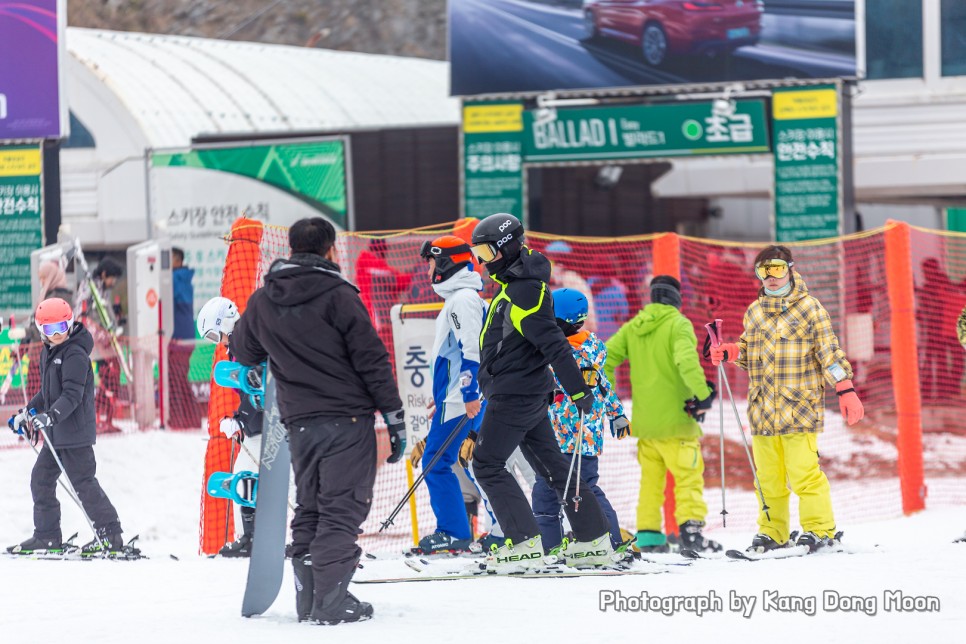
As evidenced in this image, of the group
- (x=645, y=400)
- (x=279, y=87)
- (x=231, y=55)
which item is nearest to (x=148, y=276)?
(x=645, y=400)

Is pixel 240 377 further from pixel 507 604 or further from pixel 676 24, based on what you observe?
pixel 676 24

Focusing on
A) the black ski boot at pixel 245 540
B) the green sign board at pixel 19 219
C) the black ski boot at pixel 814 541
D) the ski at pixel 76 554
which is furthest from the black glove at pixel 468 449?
the green sign board at pixel 19 219

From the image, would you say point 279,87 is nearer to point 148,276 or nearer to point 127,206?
point 127,206

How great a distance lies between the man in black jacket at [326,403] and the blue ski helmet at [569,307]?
1.96 metres

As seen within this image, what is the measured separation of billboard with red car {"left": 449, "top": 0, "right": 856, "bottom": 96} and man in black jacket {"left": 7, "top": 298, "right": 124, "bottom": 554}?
11.3 m

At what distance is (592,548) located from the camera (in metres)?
7.65

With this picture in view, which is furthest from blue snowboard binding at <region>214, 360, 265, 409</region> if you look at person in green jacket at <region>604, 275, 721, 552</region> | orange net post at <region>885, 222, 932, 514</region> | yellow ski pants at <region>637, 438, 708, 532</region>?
orange net post at <region>885, 222, 932, 514</region>

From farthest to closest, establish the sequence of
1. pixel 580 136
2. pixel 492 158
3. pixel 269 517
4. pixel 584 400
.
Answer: pixel 492 158 → pixel 580 136 → pixel 584 400 → pixel 269 517

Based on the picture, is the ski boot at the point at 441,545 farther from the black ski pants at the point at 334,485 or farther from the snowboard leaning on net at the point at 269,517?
the black ski pants at the point at 334,485

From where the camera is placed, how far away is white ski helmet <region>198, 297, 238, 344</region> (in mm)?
8641

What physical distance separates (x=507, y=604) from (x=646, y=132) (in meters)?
13.1

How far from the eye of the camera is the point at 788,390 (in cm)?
845

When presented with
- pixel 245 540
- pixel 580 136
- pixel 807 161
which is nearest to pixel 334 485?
pixel 245 540

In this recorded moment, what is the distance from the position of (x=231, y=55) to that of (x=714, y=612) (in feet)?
93.2
